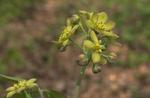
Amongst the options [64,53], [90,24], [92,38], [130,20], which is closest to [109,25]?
[90,24]

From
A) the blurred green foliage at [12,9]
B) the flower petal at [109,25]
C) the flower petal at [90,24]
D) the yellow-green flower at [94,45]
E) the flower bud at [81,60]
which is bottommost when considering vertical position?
the flower bud at [81,60]

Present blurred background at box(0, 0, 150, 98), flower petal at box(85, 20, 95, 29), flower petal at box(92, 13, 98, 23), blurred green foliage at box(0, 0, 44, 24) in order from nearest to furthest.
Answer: flower petal at box(85, 20, 95, 29)
flower petal at box(92, 13, 98, 23)
blurred background at box(0, 0, 150, 98)
blurred green foliage at box(0, 0, 44, 24)

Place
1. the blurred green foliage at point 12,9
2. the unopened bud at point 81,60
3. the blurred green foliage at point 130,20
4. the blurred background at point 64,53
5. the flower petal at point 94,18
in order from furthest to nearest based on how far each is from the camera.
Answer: the blurred green foliage at point 12,9, the blurred green foliage at point 130,20, the blurred background at point 64,53, the flower petal at point 94,18, the unopened bud at point 81,60

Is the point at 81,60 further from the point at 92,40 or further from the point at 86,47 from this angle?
the point at 92,40

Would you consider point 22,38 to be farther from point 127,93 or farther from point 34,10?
point 127,93

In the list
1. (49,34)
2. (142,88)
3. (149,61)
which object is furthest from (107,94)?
(49,34)

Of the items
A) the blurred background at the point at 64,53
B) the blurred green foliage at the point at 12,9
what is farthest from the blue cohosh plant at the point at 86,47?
the blurred green foliage at the point at 12,9

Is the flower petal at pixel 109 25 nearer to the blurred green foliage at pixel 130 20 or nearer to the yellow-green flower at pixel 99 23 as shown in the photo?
the yellow-green flower at pixel 99 23

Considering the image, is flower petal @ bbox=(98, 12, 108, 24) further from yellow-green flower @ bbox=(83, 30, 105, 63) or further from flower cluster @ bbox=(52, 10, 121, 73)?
yellow-green flower @ bbox=(83, 30, 105, 63)

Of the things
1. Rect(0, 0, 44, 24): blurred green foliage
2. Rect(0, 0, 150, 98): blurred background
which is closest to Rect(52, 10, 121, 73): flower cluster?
Rect(0, 0, 150, 98): blurred background
